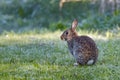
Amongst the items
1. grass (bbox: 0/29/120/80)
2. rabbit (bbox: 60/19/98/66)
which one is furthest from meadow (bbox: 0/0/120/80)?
rabbit (bbox: 60/19/98/66)

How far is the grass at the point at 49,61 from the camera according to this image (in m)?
7.11

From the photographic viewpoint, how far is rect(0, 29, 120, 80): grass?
7.11m

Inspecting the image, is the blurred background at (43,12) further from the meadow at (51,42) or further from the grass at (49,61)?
the grass at (49,61)

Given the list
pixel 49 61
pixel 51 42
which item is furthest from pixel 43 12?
pixel 49 61

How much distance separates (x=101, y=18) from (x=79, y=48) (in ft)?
23.1

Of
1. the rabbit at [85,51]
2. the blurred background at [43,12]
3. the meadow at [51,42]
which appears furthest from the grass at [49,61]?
the blurred background at [43,12]

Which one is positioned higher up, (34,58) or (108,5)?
(108,5)

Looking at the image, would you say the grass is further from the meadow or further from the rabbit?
the rabbit

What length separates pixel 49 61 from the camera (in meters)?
8.40

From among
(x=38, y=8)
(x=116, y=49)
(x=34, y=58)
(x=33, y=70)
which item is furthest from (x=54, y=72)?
(x=38, y=8)

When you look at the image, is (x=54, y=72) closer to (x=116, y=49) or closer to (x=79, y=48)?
(x=79, y=48)

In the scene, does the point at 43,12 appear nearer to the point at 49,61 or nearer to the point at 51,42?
the point at 51,42

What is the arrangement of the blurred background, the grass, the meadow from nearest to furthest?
the grass < the meadow < the blurred background

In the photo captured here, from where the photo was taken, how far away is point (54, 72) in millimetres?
7328
